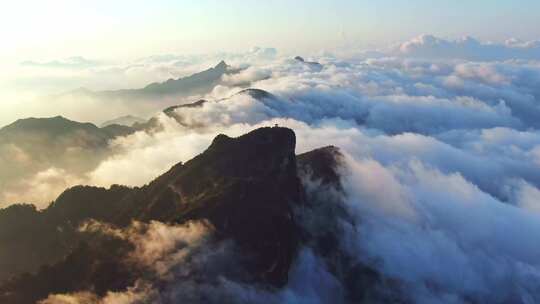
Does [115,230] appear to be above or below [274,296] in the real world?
above

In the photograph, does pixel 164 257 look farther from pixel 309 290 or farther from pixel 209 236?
pixel 309 290

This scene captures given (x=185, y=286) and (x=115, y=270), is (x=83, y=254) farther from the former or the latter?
(x=185, y=286)

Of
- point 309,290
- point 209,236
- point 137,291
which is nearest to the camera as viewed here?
point 137,291

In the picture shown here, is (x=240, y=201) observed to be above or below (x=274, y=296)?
above

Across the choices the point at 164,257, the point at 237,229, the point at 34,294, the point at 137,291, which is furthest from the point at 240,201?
the point at 34,294

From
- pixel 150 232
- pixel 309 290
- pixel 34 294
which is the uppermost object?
pixel 150 232

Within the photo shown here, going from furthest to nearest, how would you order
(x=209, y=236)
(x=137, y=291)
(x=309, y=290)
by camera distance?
(x=309, y=290), (x=209, y=236), (x=137, y=291)

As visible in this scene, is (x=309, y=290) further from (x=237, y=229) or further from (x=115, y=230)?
(x=115, y=230)

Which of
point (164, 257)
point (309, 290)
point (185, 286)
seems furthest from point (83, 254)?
point (309, 290)

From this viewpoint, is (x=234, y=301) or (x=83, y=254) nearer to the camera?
(x=234, y=301)
